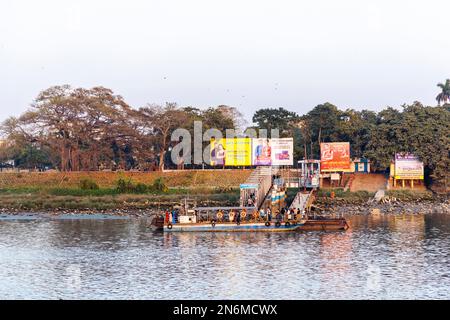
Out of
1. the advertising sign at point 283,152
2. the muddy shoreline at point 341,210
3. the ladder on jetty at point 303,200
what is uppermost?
the advertising sign at point 283,152

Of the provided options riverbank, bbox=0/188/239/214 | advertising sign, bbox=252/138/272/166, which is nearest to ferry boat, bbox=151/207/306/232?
riverbank, bbox=0/188/239/214

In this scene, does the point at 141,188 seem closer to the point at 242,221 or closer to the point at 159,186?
the point at 159,186

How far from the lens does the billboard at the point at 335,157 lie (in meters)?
89.7

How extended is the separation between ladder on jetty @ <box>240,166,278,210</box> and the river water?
31.0 feet

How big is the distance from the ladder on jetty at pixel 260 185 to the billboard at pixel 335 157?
7453mm

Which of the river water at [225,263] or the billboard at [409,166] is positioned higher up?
the billboard at [409,166]

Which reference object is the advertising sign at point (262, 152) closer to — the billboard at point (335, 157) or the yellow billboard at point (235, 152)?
the yellow billboard at point (235, 152)

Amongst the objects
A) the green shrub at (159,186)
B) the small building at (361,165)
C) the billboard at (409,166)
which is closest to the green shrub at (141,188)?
the green shrub at (159,186)

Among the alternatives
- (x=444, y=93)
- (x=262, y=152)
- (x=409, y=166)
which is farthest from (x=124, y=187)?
(x=444, y=93)

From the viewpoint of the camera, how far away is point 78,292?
38.3m

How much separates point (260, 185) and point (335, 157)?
19838 millimetres
